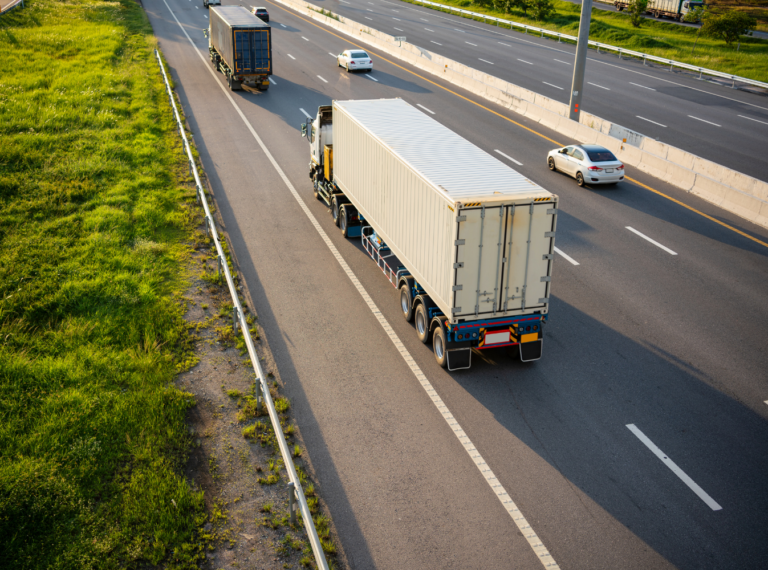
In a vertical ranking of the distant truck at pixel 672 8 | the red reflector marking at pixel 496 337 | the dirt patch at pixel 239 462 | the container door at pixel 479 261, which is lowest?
the dirt patch at pixel 239 462

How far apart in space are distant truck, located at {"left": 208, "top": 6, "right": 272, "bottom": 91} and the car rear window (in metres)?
17.9

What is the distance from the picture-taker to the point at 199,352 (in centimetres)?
1136

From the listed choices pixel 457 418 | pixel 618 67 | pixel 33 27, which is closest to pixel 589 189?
pixel 457 418

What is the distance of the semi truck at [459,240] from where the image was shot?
1000 cm

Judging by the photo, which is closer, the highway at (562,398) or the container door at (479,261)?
the highway at (562,398)

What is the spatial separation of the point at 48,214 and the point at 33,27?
119 ft

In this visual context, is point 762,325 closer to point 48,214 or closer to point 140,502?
point 140,502

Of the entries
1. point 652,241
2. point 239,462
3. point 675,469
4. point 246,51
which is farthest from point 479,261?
point 246,51

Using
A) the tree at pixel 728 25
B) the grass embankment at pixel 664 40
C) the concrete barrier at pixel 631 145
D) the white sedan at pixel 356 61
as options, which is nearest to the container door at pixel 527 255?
the concrete barrier at pixel 631 145

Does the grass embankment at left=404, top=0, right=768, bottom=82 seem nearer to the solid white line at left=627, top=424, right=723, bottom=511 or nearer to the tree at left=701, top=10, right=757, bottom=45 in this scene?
the tree at left=701, top=10, right=757, bottom=45

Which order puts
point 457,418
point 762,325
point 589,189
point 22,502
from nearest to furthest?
point 22,502, point 457,418, point 762,325, point 589,189

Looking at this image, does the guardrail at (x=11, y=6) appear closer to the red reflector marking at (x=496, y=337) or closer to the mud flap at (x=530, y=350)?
the red reflector marking at (x=496, y=337)

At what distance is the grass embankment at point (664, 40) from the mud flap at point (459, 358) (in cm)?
3807

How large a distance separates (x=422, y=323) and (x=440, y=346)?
0.86 meters
